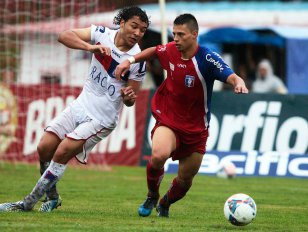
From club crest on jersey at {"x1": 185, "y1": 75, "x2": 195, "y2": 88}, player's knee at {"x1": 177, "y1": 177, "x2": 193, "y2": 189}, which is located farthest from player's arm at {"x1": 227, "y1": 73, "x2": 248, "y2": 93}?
player's knee at {"x1": 177, "y1": 177, "x2": 193, "y2": 189}

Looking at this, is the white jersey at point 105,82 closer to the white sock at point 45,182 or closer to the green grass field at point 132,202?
A: the white sock at point 45,182

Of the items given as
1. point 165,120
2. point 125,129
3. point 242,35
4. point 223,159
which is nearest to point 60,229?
point 165,120

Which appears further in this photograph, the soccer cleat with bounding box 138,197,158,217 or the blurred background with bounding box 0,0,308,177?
the blurred background with bounding box 0,0,308,177

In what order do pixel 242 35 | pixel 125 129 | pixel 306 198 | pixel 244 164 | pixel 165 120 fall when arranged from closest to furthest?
1. pixel 165 120
2. pixel 306 198
3. pixel 244 164
4. pixel 125 129
5. pixel 242 35

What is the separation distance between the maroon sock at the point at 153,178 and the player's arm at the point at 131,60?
1157mm

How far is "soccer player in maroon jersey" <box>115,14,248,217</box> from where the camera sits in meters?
11.2

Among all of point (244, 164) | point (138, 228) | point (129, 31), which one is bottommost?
point (244, 164)

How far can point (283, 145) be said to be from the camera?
20.2 meters

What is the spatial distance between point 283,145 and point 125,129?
3655mm

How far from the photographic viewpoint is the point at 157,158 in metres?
11.2

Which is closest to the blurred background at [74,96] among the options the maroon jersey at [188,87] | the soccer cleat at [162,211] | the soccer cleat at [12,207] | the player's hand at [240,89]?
the soccer cleat at [162,211]

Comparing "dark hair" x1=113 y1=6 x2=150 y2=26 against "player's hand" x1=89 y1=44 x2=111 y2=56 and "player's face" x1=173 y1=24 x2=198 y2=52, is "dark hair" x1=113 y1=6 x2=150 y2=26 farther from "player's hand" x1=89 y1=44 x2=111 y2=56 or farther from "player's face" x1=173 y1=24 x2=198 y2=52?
"player's hand" x1=89 y1=44 x2=111 y2=56

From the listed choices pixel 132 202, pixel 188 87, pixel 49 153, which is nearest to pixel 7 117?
pixel 132 202

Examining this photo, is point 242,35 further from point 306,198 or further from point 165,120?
point 165,120
